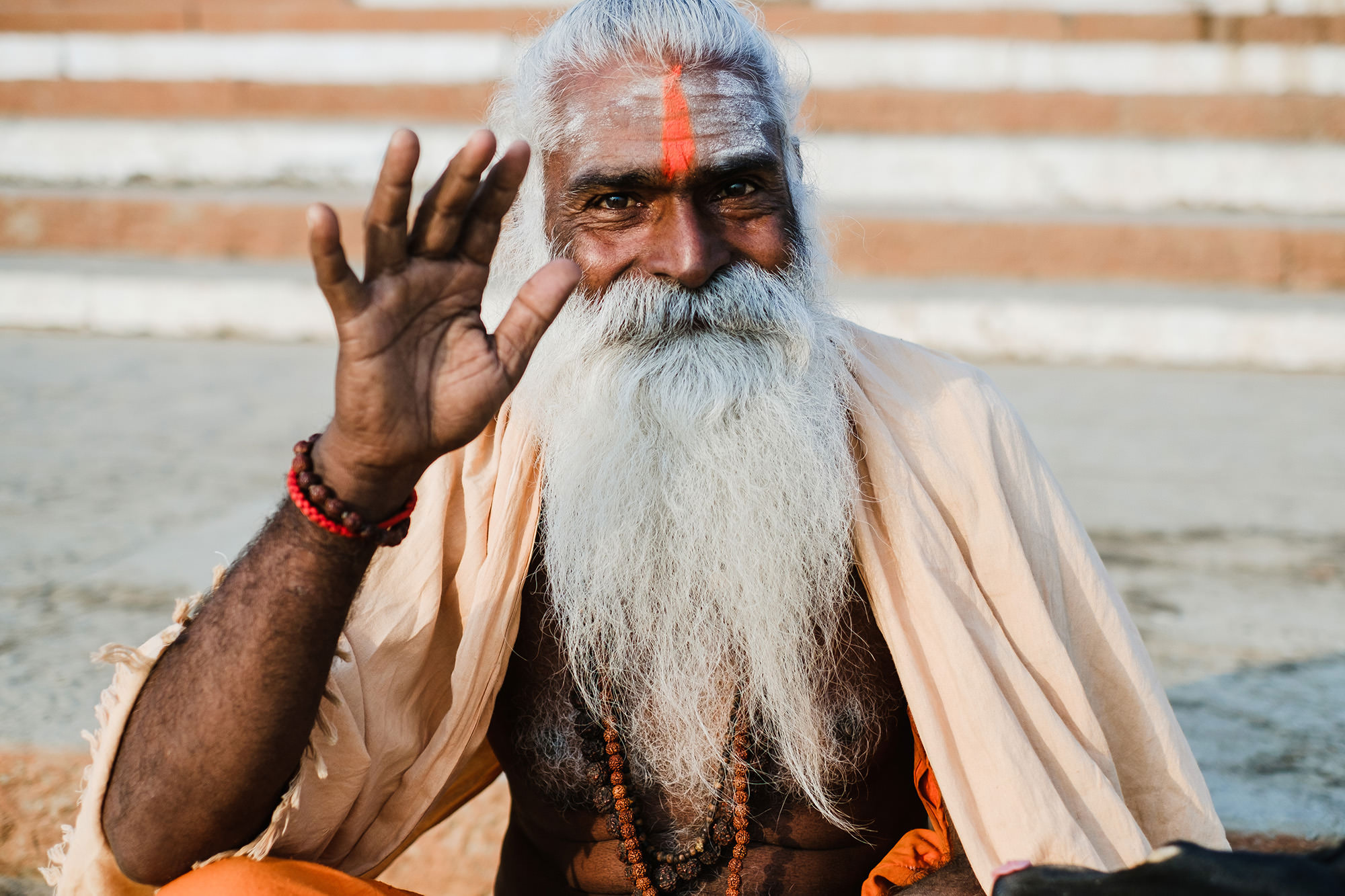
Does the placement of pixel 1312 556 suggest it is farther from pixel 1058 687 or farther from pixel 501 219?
pixel 501 219

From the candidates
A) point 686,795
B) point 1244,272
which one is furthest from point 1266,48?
point 686,795

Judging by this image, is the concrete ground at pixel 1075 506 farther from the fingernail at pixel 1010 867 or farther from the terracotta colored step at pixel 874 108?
the terracotta colored step at pixel 874 108

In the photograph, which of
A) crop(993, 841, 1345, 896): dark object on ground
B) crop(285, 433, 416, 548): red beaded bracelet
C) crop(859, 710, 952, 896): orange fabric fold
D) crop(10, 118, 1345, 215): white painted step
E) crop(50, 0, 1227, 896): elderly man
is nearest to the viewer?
crop(993, 841, 1345, 896): dark object on ground

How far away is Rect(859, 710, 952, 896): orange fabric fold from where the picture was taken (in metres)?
1.62

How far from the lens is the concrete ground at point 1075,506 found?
2.09 metres

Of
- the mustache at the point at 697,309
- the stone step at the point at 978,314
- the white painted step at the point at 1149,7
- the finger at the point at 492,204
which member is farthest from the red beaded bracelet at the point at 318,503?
the white painted step at the point at 1149,7

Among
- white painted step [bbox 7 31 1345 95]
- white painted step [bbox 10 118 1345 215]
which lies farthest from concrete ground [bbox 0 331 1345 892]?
white painted step [bbox 7 31 1345 95]

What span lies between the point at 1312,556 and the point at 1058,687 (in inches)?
78.8

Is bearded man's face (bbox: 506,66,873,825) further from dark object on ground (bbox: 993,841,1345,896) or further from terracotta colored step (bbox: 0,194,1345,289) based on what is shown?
terracotta colored step (bbox: 0,194,1345,289)

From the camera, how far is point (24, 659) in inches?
92.7

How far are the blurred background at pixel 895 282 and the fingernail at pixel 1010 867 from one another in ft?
2.49

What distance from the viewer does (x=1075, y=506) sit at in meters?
3.53

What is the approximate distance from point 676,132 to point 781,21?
6.35 m

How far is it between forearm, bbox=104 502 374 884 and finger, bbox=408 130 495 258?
1.13ft
